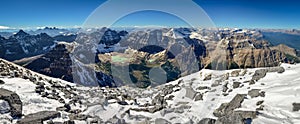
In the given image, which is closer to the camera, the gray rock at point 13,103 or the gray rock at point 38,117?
the gray rock at point 38,117

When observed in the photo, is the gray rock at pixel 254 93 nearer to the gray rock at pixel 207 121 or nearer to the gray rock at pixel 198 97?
the gray rock at pixel 198 97

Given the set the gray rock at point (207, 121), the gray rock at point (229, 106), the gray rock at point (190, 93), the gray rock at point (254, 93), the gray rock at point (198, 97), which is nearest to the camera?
the gray rock at point (207, 121)

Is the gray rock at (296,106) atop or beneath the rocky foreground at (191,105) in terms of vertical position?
atop

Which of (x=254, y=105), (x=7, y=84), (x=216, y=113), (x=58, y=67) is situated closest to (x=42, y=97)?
(x=7, y=84)

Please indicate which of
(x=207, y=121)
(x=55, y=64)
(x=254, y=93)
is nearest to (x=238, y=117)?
(x=207, y=121)

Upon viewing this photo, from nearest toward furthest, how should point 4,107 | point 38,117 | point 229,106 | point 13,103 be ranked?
point 38,117
point 4,107
point 229,106
point 13,103

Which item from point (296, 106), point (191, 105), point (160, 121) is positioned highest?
point (296, 106)

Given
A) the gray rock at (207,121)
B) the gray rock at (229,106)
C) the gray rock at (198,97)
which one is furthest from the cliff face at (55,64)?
the gray rock at (207,121)

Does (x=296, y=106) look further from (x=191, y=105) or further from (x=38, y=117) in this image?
(x=38, y=117)

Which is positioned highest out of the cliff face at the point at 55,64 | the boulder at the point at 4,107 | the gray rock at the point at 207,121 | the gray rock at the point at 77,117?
the boulder at the point at 4,107
